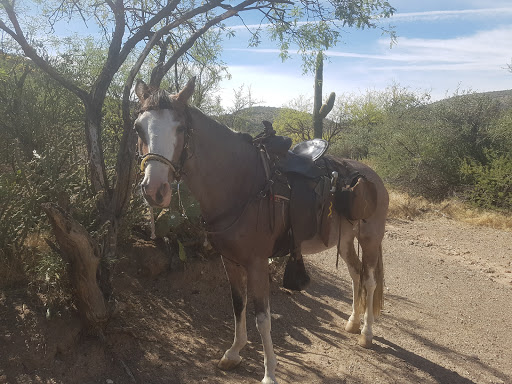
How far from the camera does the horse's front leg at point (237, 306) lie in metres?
3.30

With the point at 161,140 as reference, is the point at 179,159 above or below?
below

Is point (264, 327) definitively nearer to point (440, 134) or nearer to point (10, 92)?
point (10, 92)

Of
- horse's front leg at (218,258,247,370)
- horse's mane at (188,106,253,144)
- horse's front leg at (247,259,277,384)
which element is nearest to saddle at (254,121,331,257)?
horse's mane at (188,106,253,144)

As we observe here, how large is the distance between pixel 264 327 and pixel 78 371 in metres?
1.55

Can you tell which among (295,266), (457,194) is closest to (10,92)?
(295,266)

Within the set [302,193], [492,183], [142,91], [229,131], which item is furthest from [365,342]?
[492,183]

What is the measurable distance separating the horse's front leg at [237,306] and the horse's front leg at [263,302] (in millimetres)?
380

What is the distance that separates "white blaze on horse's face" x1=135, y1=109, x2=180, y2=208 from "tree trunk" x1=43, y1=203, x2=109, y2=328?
3.51ft

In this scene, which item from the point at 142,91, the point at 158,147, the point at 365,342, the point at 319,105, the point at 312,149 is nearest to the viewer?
the point at 158,147

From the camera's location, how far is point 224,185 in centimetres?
284

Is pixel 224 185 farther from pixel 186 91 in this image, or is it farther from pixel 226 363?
pixel 226 363

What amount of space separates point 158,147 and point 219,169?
2.08ft

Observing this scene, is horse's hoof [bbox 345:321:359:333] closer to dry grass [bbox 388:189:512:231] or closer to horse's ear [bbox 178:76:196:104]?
horse's ear [bbox 178:76:196:104]

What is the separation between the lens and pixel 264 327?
298 cm
